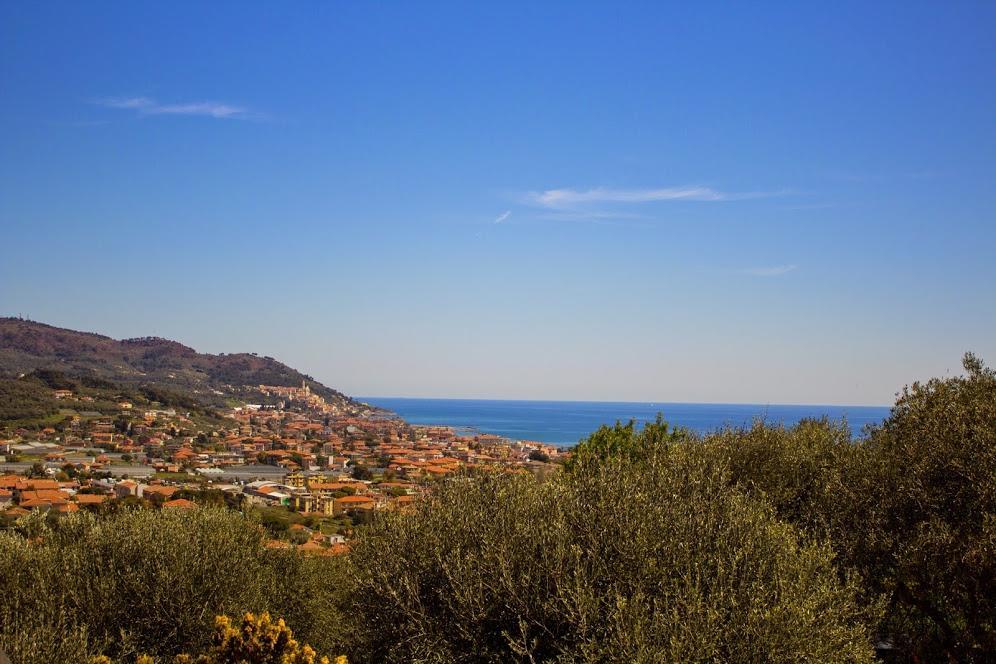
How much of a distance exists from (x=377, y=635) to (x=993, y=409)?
1365 centimetres

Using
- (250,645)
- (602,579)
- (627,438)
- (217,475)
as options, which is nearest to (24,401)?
(217,475)

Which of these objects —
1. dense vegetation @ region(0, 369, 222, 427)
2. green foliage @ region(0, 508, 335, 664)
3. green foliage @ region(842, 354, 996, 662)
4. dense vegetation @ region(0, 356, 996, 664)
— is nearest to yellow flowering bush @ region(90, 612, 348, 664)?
dense vegetation @ region(0, 356, 996, 664)

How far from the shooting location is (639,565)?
1141cm

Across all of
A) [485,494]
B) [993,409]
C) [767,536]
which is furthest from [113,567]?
[993,409]

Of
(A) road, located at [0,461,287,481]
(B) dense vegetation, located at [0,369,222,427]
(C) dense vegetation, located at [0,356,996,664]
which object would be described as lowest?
(A) road, located at [0,461,287,481]

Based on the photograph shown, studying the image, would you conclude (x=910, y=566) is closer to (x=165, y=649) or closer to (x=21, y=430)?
(x=165, y=649)

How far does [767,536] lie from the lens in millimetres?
11844

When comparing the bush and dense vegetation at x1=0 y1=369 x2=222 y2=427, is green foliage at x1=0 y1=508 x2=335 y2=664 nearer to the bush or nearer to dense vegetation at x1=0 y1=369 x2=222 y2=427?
the bush

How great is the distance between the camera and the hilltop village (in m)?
53.0

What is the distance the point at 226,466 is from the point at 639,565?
332 ft

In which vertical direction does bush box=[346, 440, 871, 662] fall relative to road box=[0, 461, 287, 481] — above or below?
above

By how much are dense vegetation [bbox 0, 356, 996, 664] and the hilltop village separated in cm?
264

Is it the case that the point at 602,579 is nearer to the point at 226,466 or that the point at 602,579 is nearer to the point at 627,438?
the point at 627,438

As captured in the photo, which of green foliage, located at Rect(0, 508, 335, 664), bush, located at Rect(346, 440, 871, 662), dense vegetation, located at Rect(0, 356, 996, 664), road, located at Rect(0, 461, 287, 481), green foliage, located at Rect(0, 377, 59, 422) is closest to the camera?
bush, located at Rect(346, 440, 871, 662)
